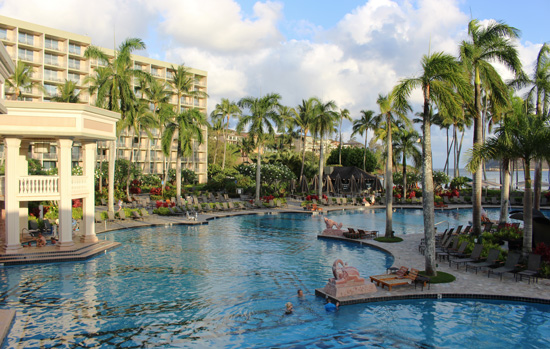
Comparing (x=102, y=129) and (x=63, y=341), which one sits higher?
(x=102, y=129)

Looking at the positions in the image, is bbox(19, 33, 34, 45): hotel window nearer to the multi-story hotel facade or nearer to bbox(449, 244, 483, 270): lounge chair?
the multi-story hotel facade

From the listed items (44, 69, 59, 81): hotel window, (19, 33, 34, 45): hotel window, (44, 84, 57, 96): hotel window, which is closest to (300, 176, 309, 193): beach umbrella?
(44, 84, 57, 96): hotel window

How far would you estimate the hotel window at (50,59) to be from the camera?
57.1m

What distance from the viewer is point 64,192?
61.0ft

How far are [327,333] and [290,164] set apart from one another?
47.1 m

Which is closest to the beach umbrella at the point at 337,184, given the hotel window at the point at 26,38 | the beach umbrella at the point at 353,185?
the beach umbrella at the point at 353,185

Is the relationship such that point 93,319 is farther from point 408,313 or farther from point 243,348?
point 408,313

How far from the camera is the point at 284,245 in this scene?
70.4ft

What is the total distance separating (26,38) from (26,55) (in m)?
2.31

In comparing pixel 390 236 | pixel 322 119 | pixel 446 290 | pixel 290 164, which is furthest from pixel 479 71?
pixel 290 164

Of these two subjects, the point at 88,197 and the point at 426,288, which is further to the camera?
the point at 88,197

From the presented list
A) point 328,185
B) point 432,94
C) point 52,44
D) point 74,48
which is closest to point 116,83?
point 432,94

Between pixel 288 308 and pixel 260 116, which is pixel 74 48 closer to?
pixel 260 116

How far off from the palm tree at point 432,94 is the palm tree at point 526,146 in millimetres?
2550
